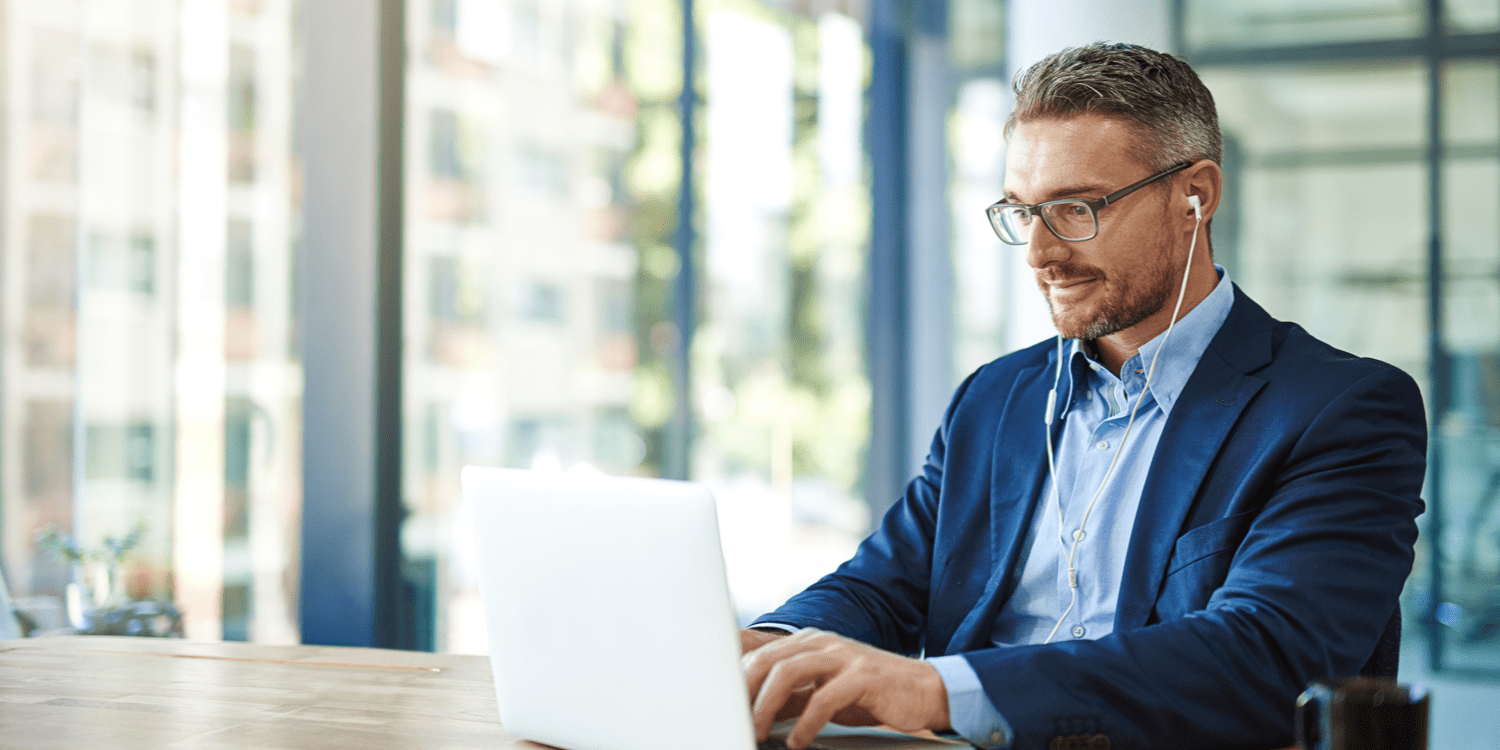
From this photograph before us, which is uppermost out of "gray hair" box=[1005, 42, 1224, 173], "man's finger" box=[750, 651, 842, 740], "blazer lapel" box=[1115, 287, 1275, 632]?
"gray hair" box=[1005, 42, 1224, 173]

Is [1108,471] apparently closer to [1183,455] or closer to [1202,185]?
[1183,455]

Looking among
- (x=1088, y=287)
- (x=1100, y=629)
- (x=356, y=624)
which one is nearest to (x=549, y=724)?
(x=1100, y=629)

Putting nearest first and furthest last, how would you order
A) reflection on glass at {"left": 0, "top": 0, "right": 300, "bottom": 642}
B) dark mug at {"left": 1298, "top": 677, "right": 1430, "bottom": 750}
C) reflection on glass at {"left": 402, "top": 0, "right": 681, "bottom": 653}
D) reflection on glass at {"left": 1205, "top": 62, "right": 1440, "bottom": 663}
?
1. dark mug at {"left": 1298, "top": 677, "right": 1430, "bottom": 750}
2. reflection on glass at {"left": 0, "top": 0, "right": 300, "bottom": 642}
3. reflection on glass at {"left": 402, "top": 0, "right": 681, "bottom": 653}
4. reflection on glass at {"left": 1205, "top": 62, "right": 1440, "bottom": 663}

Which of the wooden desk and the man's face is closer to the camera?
the wooden desk

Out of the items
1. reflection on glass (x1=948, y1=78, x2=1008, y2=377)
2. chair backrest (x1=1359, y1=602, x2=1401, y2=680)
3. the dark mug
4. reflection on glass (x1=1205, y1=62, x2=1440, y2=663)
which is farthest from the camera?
reflection on glass (x1=948, y1=78, x2=1008, y2=377)

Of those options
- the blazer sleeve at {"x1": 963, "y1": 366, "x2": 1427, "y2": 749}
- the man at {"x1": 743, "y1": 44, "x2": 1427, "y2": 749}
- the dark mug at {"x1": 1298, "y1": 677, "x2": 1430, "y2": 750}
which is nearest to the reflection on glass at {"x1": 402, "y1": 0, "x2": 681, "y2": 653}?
the man at {"x1": 743, "y1": 44, "x2": 1427, "y2": 749}

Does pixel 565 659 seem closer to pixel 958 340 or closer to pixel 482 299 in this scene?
pixel 482 299

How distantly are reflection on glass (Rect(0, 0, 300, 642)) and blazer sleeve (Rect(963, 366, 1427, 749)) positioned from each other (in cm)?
274

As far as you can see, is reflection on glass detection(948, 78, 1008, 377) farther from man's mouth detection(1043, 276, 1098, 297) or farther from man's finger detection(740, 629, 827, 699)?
man's finger detection(740, 629, 827, 699)

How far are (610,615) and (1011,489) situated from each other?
829 millimetres

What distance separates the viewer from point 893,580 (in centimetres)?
176

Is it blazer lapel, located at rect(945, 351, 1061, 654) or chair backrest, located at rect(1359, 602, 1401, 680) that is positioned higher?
blazer lapel, located at rect(945, 351, 1061, 654)

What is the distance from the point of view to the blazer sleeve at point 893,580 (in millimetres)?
1632

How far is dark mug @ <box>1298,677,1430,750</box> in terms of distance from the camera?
85 centimetres
